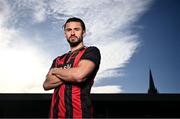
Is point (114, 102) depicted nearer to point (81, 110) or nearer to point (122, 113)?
→ point (122, 113)

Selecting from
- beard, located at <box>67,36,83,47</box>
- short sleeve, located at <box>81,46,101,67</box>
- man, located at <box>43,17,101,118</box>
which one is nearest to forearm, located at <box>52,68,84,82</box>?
man, located at <box>43,17,101,118</box>

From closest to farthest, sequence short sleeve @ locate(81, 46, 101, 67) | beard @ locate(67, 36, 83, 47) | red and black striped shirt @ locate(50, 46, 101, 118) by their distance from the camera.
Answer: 1. red and black striped shirt @ locate(50, 46, 101, 118)
2. short sleeve @ locate(81, 46, 101, 67)
3. beard @ locate(67, 36, 83, 47)

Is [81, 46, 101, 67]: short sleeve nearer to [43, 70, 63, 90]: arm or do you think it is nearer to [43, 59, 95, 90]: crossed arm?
[43, 59, 95, 90]: crossed arm

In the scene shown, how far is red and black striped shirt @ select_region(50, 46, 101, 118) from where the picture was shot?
7.11ft

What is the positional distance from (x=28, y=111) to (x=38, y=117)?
43 centimetres

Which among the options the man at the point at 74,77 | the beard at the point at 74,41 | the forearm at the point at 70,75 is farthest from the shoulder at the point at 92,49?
the forearm at the point at 70,75

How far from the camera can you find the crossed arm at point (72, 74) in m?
2.22

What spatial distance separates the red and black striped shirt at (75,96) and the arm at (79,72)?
0.15ft

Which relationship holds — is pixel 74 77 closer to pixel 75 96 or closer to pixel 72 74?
pixel 72 74

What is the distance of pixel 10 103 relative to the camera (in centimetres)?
934

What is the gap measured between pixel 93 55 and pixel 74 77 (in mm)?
273

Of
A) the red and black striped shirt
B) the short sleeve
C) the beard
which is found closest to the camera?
the red and black striped shirt

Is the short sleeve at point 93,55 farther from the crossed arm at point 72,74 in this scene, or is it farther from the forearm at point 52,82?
the forearm at point 52,82

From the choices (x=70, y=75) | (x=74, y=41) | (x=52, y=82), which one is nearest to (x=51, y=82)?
(x=52, y=82)
